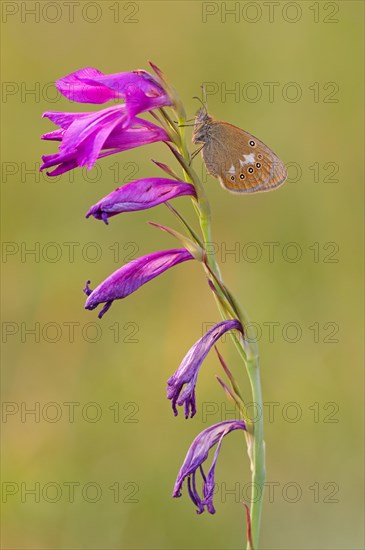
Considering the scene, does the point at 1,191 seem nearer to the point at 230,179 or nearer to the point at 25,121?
the point at 25,121

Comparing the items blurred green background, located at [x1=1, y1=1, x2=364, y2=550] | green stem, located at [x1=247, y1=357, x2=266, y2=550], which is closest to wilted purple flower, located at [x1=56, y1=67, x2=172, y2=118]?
green stem, located at [x1=247, y1=357, x2=266, y2=550]

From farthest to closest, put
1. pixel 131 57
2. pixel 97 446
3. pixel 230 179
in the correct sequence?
pixel 131 57 → pixel 97 446 → pixel 230 179

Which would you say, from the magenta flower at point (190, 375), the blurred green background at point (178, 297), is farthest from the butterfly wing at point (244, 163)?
the blurred green background at point (178, 297)

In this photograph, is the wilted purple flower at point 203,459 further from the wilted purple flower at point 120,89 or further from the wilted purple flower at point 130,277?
the wilted purple flower at point 120,89

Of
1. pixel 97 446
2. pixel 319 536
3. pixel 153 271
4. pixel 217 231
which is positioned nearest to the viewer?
pixel 153 271

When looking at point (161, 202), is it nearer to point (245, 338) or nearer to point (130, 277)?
point (130, 277)

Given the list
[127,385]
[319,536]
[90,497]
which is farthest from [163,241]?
[319,536]

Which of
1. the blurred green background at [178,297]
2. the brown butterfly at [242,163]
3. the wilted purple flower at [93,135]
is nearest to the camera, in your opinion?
the wilted purple flower at [93,135]

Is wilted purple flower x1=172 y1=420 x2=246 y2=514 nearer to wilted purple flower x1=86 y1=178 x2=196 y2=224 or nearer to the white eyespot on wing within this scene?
wilted purple flower x1=86 y1=178 x2=196 y2=224
